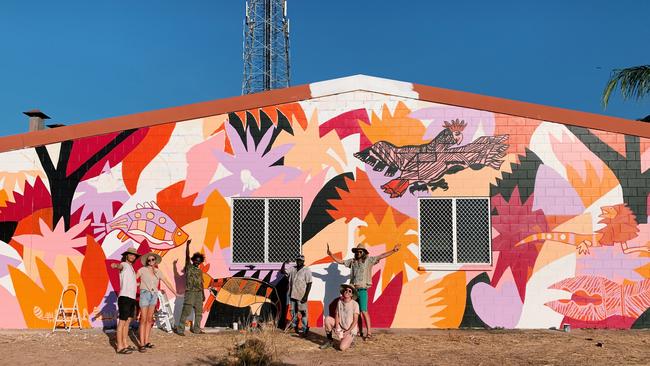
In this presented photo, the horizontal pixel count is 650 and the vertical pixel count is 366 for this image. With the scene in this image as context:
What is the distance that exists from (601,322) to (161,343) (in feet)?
27.5

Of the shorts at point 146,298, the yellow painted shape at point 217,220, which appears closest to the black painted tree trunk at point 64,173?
the yellow painted shape at point 217,220

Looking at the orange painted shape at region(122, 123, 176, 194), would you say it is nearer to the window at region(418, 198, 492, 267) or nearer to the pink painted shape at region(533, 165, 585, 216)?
the window at region(418, 198, 492, 267)

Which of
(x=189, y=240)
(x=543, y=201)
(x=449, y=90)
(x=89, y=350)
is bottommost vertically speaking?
(x=89, y=350)

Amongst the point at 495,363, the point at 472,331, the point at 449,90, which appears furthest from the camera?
the point at 449,90

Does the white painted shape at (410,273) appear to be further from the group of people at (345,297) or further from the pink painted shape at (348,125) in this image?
the pink painted shape at (348,125)

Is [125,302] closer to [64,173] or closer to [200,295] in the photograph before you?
[200,295]

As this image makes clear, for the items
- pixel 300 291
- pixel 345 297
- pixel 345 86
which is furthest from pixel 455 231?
pixel 345 86

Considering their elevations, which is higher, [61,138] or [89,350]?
[61,138]

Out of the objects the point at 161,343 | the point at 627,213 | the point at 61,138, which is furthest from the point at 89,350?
the point at 627,213

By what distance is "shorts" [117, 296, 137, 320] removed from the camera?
9.30 m

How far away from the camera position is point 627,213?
39.2ft

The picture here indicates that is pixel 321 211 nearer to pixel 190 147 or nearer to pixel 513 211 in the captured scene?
pixel 190 147

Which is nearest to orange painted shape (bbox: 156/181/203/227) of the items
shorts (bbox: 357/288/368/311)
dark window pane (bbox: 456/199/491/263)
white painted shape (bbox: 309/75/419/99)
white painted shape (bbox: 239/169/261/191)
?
white painted shape (bbox: 239/169/261/191)

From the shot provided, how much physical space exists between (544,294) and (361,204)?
13.2 feet
